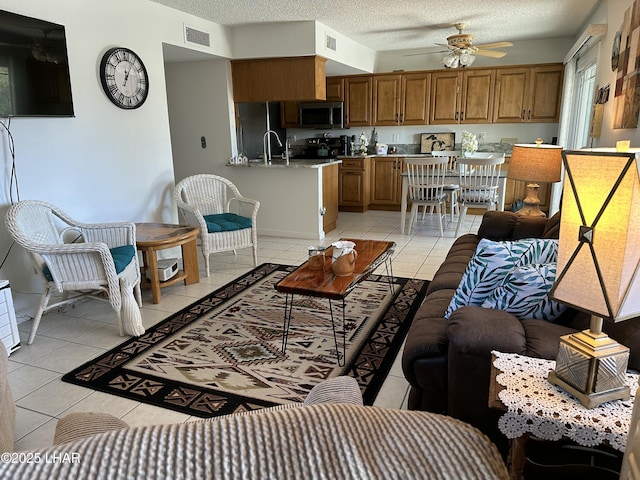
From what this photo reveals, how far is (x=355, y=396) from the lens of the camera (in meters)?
1.24

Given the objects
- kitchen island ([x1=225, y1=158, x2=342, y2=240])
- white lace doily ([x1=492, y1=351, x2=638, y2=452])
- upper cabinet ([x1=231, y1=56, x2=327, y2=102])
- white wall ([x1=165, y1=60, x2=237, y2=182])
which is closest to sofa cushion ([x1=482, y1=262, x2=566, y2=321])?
white lace doily ([x1=492, y1=351, x2=638, y2=452])

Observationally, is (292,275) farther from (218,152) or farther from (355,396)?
(218,152)

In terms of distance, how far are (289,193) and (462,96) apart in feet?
10.9

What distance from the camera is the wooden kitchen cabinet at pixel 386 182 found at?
713 cm

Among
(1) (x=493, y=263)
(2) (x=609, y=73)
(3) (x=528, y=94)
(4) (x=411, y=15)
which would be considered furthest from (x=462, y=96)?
(1) (x=493, y=263)

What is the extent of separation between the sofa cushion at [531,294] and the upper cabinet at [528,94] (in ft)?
18.3

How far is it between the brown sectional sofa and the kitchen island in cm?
346

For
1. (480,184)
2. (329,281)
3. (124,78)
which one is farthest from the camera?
(480,184)

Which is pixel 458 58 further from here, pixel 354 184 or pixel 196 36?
pixel 196 36

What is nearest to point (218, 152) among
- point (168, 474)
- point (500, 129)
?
point (500, 129)

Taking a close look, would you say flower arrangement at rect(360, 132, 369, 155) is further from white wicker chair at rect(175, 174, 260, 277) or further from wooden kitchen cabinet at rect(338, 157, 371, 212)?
white wicker chair at rect(175, 174, 260, 277)

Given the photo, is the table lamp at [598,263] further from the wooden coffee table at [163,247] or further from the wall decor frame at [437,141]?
the wall decor frame at [437,141]

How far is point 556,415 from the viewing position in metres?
1.12

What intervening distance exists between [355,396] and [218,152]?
482 centimetres
